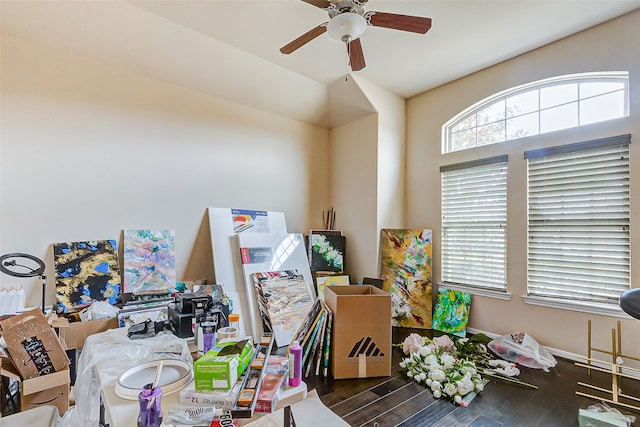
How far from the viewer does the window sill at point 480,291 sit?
337cm

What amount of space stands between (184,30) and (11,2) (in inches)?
50.1

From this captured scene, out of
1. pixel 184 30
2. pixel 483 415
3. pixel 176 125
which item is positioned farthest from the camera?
pixel 176 125

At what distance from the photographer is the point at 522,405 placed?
2211 mm

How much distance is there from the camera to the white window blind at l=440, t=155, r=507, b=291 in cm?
346

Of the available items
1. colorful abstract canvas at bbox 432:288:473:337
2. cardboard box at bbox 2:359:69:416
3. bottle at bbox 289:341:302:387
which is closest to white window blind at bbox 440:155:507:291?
colorful abstract canvas at bbox 432:288:473:337

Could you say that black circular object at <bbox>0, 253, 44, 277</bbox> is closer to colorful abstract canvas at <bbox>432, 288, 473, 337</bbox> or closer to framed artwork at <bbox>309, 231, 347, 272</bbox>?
framed artwork at <bbox>309, 231, 347, 272</bbox>

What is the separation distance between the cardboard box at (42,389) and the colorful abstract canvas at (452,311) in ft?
12.0

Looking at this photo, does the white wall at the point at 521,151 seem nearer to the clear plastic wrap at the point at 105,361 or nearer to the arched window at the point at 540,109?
the arched window at the point at 540,109

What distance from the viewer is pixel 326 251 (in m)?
4.30

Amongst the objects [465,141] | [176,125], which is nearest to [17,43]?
[176,125]

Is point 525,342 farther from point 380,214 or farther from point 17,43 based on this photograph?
point 17,43

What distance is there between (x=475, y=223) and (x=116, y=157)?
4172 mm

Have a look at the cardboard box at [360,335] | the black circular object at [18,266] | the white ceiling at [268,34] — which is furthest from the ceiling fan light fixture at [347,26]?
the black circular object at [18,266]

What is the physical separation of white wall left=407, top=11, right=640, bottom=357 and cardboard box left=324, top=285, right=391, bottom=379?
5.80 ft
